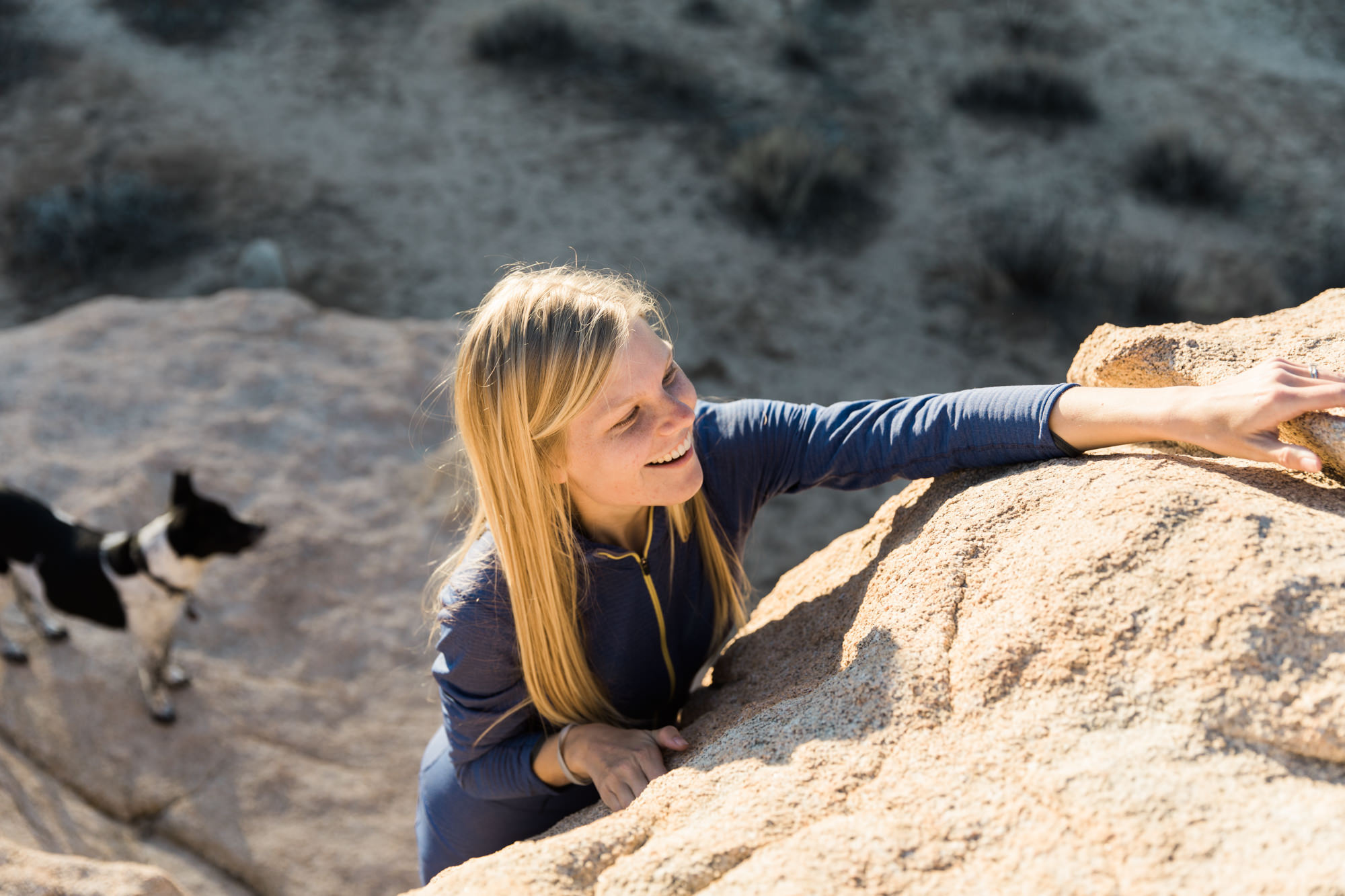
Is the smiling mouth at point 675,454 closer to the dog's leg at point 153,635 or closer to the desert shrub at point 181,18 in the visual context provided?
the dog's leg at point 153,635

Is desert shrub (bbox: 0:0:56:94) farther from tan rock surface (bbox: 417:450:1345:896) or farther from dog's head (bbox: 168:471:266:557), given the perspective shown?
tan rock surface (bbox: 417:450:1345:896)

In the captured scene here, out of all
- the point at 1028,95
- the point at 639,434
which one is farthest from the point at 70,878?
the point at 1028,95

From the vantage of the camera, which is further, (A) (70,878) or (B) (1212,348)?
(A) (70,878)

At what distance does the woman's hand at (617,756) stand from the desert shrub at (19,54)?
27.8 ft

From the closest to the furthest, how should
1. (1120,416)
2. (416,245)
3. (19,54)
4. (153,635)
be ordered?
(1120,416) < (153,635) < (416,245) < (19,54)

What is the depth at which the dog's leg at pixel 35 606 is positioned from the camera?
10.9ft

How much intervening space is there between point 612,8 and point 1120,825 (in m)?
9.22

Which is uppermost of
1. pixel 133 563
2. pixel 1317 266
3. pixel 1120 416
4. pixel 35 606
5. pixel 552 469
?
pixel 1120 416

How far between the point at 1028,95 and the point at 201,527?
7.06 m

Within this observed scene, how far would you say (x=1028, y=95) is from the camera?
25.7ft

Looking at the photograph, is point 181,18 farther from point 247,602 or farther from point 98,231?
point 247,602

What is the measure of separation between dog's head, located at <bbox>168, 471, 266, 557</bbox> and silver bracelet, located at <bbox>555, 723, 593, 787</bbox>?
1996mm

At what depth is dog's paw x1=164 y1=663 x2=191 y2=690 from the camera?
132 inches

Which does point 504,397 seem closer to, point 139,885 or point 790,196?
point 139,885
